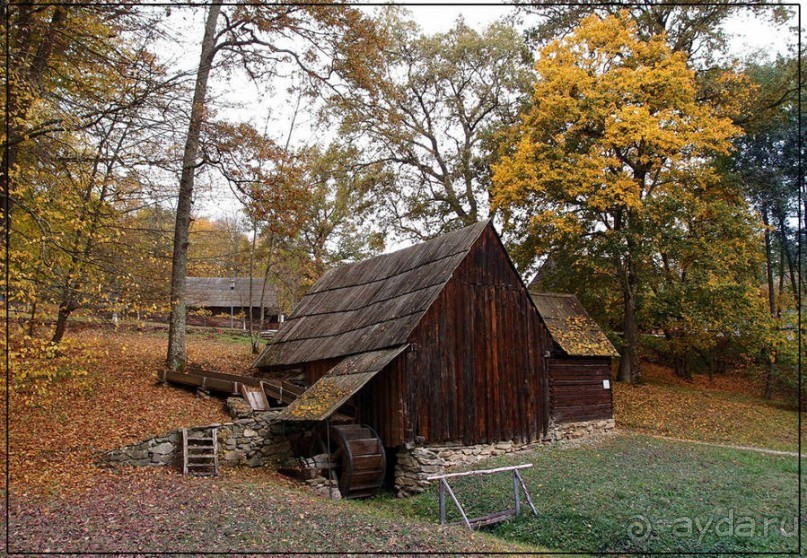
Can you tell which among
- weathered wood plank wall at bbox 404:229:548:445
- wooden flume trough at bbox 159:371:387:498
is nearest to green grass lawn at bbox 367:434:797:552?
wooden flume trough at bbox 159:371:387:498

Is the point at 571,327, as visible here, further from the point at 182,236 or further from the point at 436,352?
the point at 182,236

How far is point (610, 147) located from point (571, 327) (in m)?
7.08

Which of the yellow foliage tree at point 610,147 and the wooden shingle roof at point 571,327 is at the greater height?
the yellow foliage tree at point 610,147

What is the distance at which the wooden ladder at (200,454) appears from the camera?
1205 cm

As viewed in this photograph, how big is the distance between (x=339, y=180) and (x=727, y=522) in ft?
71.7

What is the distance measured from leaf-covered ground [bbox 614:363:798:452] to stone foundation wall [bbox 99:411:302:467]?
1196cm

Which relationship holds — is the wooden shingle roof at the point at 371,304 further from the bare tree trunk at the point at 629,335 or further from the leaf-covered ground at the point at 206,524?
the bare tree trunk at the point at 629,335

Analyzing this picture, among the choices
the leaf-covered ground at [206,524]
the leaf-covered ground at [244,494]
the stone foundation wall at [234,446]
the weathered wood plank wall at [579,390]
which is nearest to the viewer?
the leaf-covered ground at [206,524]

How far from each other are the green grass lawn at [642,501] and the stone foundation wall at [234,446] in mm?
2826

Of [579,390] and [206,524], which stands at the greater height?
[579,390]

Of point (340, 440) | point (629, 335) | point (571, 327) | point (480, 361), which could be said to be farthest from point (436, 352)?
point (629, 335)

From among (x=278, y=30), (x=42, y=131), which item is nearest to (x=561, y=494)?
(x=42, y=131)

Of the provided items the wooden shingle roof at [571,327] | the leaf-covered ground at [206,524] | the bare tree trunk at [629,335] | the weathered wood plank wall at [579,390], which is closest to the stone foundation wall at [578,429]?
the weathered wood plank wall at [579,390]

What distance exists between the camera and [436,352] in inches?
562
